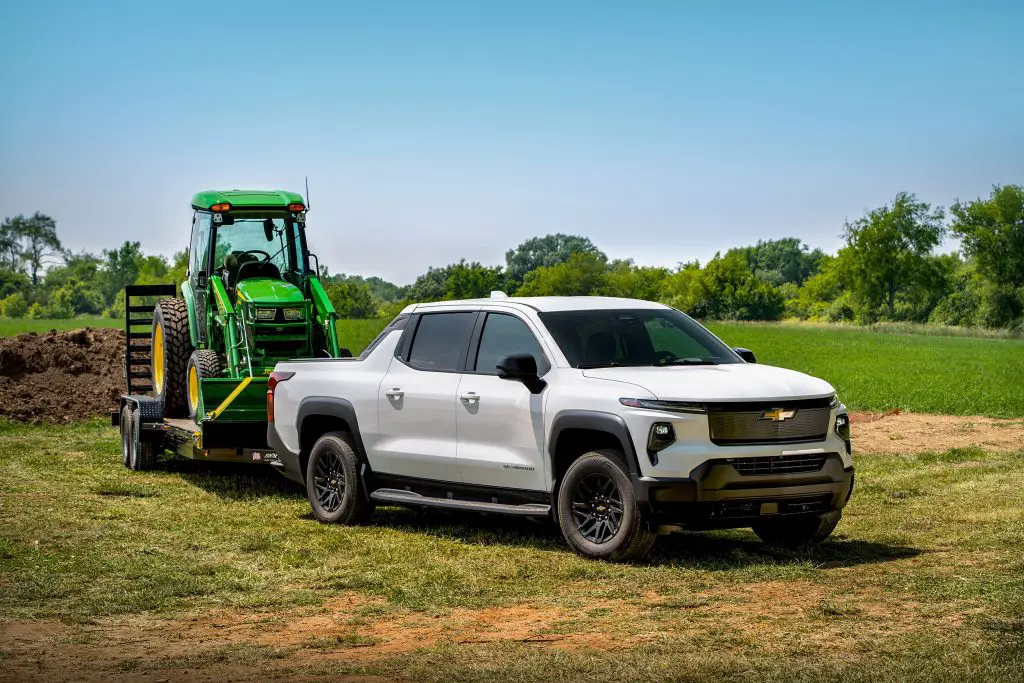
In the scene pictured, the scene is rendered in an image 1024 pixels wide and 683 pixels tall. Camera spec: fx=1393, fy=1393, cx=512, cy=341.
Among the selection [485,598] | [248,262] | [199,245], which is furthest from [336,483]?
[199,245]

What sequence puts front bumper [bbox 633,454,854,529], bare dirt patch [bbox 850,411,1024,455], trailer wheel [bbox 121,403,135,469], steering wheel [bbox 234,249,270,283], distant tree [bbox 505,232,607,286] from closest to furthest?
front bumper [bbox 633,454,854,529] → trailer wheel [bbox 121,403,135,469] → steering wheel [bbox 234,249,270,283] → bare dirt patch [bbox 850,411,1024,455] → distant tree [bbox 505,232,607,286]

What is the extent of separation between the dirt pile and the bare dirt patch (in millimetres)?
13692

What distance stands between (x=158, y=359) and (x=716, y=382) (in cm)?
1063

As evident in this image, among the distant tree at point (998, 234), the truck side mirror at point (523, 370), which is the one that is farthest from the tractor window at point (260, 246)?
the distant tree at point (998, 234)

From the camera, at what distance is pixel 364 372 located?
1227 centimetres

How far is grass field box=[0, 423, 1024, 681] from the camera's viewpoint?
7273mm

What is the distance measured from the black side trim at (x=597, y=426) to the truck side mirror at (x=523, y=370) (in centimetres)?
38

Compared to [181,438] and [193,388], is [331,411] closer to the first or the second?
[181,438]

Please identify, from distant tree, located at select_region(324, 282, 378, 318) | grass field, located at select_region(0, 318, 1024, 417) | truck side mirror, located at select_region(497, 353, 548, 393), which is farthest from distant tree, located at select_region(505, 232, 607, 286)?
truck side mirror, located at select_region(497, 353, 548, 393)

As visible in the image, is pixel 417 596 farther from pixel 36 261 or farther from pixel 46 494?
pixel 36 261

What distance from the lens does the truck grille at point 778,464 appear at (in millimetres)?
9742

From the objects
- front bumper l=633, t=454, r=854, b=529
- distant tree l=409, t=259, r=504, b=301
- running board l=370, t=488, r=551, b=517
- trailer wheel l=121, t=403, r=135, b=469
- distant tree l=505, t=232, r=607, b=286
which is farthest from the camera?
distant tree l=505, t=232, r=607, b=286

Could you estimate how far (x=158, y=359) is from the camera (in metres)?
18.6

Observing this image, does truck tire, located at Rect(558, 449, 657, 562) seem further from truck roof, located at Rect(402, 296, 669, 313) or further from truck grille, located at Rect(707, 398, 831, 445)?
truck roof, located at Rect(402, 296, 669, 313)
